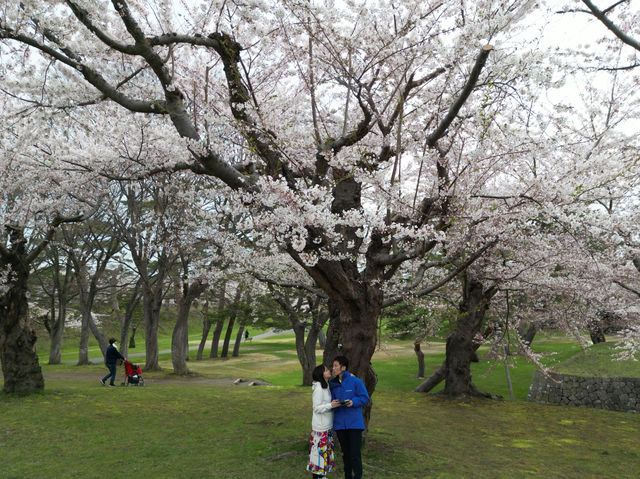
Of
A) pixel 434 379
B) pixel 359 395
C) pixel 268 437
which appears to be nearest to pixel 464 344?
pixel 434 379

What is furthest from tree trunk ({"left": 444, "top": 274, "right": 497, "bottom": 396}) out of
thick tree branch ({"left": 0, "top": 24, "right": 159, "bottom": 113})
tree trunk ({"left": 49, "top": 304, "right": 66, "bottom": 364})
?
tree trunk ({"left": 49, "top": 304, "right": 66, "bottom": 364})

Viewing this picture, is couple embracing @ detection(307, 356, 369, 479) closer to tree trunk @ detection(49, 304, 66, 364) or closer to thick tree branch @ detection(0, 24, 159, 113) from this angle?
thick tree branch @ detection(0, 24, 159, 113)

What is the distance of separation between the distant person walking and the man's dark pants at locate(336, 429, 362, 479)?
0.56 ft

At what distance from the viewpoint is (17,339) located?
1036 cm

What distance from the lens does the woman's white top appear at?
502 cm

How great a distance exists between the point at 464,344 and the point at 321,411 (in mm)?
9487

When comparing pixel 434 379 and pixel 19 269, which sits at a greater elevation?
pixel 19 269

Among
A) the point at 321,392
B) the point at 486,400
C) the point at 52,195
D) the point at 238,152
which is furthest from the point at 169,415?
the point at 486,400

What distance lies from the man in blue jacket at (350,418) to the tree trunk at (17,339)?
8814mm

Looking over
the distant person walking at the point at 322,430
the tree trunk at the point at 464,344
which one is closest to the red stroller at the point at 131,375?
the tree trunk at the point at 464,344

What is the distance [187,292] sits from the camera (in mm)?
19906

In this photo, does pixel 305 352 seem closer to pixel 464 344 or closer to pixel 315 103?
pixel 464 344

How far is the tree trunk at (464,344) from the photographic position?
42.8ft

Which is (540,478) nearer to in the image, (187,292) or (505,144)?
(505,144)
